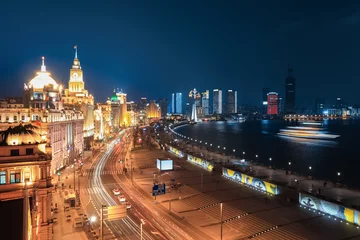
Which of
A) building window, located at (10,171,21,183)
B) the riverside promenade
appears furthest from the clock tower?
building window, located at (10,171,21,183)

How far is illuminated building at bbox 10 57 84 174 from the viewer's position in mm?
55500

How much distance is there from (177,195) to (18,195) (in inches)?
868

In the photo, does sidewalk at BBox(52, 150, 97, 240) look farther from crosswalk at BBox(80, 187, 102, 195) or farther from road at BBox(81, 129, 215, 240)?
crosswalk at BBox(80, 187, 102, 195)

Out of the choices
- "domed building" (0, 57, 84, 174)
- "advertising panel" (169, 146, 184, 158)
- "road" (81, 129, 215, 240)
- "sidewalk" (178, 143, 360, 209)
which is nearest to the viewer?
"road" (81, 129, 215, 240)

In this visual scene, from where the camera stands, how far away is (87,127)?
98188 mm

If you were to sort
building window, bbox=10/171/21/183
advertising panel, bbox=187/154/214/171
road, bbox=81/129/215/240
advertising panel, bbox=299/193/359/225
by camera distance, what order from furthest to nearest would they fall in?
1. advertising panel, bbox=187/154/214/171
2. advertising panel, bbox=299/193/359/225
3. road, bbox=81/129/215/240
4. building window, bbox=10/171/21/183

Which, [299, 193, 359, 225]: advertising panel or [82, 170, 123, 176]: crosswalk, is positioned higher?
[299, 193, 359, 225]: advertising panel

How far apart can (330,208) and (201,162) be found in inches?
1332

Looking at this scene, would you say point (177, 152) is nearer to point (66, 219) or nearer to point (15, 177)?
point (66, 219)

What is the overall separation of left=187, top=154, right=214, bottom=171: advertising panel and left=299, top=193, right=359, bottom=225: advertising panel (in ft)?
79.9

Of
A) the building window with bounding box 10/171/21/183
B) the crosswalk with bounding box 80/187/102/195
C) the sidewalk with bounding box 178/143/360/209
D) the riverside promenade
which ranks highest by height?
the building window with bounding box 10/171/21/183

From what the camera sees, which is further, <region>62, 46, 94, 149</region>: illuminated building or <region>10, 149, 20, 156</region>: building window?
<region>62, 46, 94, 149</region>: illuminated building

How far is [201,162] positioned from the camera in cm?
6575

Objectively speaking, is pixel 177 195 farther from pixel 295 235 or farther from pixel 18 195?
pixel 18 195
